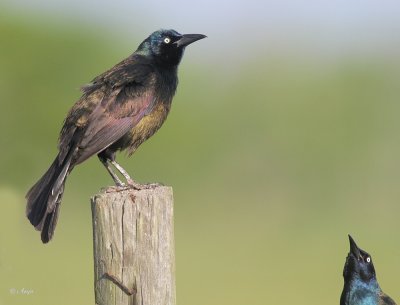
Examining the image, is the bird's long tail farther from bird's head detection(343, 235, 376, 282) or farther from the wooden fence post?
bird's head detection(343, 235, 376, 282)

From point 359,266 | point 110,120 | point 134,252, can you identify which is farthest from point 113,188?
point 359,266

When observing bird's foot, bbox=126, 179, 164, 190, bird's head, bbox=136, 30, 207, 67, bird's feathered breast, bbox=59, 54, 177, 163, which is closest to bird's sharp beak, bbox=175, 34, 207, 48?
bird's head, bbox=136, 30, 207, 67

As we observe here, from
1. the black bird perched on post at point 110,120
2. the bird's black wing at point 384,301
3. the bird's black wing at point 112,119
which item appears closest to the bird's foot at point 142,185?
the black bird perched on post at point 110,120

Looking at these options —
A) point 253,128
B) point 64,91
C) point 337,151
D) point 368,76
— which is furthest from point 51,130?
point 368,76

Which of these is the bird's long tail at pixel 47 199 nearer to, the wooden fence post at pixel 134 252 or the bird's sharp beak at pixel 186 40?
the wooden fence post at pixel 134 252

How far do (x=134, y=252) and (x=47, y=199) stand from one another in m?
1.23

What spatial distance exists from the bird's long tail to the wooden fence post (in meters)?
0.92

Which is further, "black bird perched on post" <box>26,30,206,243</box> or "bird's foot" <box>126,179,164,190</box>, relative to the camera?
"black bird perched on post" <box>26,30,206,243</box>

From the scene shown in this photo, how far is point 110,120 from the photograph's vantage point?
7.23 meters

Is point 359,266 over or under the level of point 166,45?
under

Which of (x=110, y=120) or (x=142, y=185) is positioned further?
(x=110, y=120)

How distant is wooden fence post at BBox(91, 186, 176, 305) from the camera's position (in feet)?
18.2

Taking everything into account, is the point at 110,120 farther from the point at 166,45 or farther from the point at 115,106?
the point at 166,45

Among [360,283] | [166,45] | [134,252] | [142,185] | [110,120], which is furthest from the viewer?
[166,45]
